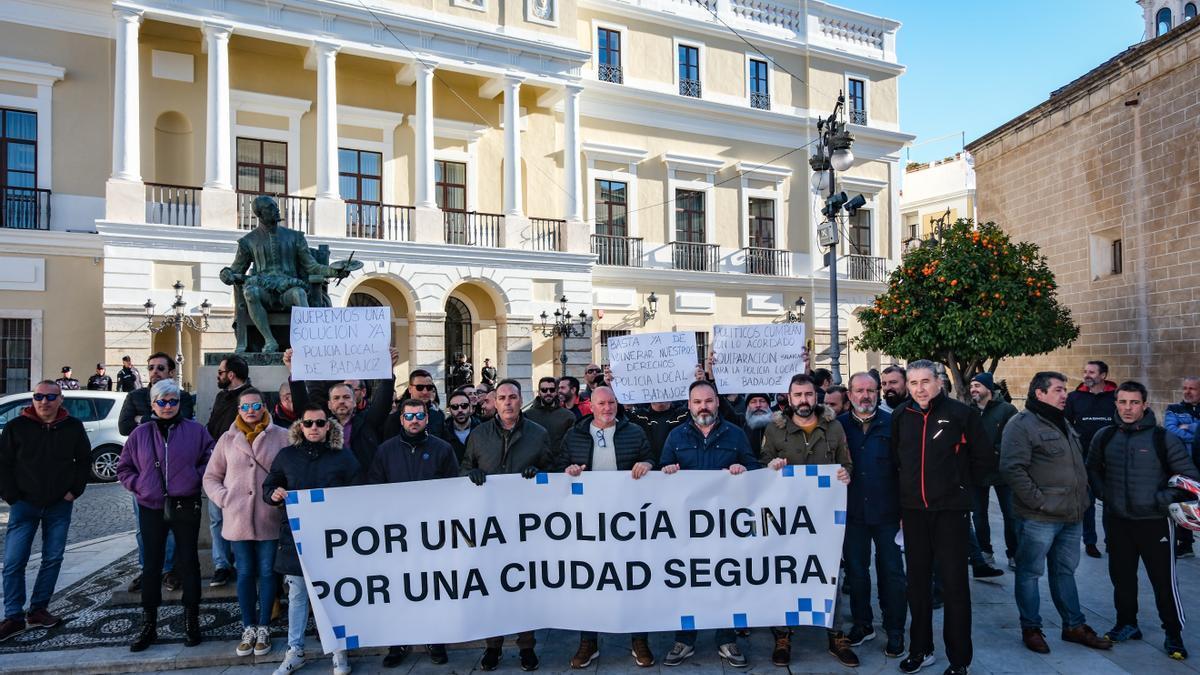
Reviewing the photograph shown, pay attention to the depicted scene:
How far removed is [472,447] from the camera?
5.60 meters

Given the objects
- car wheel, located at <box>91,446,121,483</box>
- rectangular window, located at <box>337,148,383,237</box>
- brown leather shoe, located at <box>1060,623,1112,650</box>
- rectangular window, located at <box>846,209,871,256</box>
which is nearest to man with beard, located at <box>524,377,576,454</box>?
brown leather shoe, located at <box>1060,623,1112,650</box>

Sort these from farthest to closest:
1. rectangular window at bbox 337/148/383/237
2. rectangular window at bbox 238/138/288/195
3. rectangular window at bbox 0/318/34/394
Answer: rectangular window at bbox 337/148/383/237
rectangular window at bbox 238/138/288/195
rectangular window at bbox 0/318/34/394

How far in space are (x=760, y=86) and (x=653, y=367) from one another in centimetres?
2390

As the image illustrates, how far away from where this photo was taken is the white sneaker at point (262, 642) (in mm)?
5434

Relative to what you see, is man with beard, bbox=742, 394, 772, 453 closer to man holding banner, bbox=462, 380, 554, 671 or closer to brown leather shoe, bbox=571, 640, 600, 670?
man holding banner, bbox=462, 380, 554, 671

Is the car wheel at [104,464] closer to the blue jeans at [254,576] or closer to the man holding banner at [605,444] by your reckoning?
the blue jeans at [254,576]

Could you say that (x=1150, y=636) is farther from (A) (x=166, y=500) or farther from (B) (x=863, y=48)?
(B) (x=863, y=48)

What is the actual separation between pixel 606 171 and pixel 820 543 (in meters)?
21.0

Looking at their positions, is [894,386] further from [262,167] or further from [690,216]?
[690,216]

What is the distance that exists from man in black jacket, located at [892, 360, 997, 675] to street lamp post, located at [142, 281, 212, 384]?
656 inches

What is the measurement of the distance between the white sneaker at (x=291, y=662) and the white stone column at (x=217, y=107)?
53.7 feet

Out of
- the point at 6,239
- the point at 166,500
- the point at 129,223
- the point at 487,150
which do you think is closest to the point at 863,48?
the point at 487,150

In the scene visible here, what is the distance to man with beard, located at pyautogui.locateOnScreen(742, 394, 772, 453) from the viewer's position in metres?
7.12

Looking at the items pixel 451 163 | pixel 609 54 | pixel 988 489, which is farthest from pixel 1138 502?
pixel 609 54
